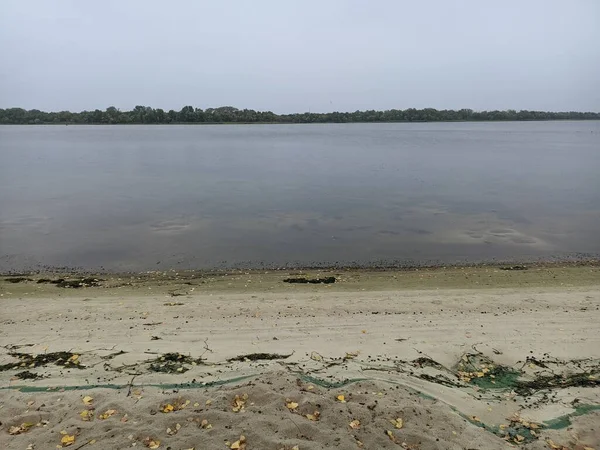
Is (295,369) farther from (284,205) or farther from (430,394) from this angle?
(284,205)

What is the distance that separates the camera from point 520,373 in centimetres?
641

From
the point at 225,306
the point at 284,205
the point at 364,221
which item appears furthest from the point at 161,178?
the point at 225,306

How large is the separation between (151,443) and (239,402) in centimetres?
111

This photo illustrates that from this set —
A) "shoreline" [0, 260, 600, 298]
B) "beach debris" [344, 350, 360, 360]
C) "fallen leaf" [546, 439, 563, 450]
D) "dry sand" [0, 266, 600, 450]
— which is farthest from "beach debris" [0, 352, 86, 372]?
"fallen leaf" [546, 439, 563, 450]

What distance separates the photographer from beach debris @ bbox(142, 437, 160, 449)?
467 centimetres

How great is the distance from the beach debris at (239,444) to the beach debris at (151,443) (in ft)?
2.66

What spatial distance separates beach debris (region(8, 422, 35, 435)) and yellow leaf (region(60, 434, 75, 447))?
1.79 feet

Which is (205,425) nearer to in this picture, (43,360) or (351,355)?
(351,355)

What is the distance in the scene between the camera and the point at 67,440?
4734mm

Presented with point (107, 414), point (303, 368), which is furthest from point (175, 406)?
point (303, 368)

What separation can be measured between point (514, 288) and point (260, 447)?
879cm

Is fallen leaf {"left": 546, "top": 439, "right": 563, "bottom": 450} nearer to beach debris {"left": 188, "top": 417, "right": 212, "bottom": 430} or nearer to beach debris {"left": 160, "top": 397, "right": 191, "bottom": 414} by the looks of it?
beach debris {"left": 188, "top": 417, "right": 212, "bottom": 430}

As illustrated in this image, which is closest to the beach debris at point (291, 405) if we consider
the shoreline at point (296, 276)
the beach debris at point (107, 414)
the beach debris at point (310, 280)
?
the beach debris at point (107, 414)

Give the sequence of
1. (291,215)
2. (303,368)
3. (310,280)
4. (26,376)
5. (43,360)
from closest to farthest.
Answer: (26,376) → (303,368) → (43,360) → (310,280) → (291,215)
